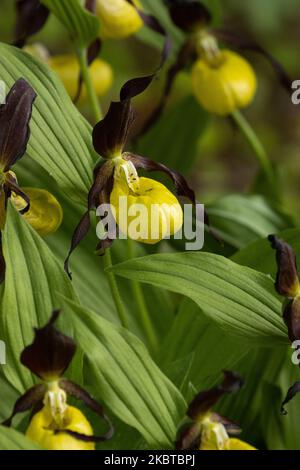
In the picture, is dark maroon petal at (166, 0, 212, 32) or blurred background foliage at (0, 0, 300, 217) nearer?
dark maroon petal at (166, 0, 212, 32)

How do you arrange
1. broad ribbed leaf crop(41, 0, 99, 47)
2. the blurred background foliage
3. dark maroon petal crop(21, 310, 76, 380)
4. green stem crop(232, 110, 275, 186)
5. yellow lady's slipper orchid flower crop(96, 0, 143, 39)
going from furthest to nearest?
the blurred background foliage
green stem crop(232, 110, 275, 186)
yellow lady's slipper orchid flower crop(96, 0, 143, 39)
broad ribbed leaf crop(41, 0, 99, 47)
dark maroon petal crop(21, 310, 76, 380)

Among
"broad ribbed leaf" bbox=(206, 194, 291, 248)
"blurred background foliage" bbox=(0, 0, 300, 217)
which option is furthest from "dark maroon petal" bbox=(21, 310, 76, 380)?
"blurred background foliage" bbox=(0, 0, 300, 217)

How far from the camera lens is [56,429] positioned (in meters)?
0.87

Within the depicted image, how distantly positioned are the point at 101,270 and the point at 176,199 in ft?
1.17

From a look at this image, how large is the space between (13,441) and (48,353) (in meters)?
0.09

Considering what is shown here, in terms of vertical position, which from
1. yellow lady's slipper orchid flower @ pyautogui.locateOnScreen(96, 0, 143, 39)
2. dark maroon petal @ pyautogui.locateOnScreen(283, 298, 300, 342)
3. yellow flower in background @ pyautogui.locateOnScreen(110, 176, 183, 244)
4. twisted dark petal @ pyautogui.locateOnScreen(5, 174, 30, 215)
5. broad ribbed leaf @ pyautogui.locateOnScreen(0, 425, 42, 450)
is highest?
yellow lady's slipper orchid flower @ pyautogui.locateOnScreen(96, 0, 143, 39)

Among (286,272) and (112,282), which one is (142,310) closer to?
(112,282)

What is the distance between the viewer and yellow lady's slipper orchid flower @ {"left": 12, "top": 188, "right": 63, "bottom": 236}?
1009mm

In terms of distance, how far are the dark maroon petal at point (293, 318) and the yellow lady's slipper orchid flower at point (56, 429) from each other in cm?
24

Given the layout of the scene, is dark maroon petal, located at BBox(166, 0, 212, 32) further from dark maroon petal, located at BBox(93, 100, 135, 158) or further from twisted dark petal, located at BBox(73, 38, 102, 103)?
dark maroon petal, located at BBox(93, 100, 135, 158)

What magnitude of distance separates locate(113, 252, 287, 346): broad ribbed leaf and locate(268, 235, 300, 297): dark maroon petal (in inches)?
2.1

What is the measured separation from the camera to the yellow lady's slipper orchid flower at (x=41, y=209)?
1.01 m

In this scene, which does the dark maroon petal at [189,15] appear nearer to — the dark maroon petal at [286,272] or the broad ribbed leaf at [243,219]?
the broad ribbed leaf at [243,219]

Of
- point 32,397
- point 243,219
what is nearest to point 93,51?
point 243,219
